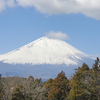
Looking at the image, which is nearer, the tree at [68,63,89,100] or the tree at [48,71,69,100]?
the tree at [68,63,89,100]

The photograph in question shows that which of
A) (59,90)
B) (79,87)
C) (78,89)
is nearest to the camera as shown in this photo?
(78,89)

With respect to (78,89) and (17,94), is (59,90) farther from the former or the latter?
(17,94)

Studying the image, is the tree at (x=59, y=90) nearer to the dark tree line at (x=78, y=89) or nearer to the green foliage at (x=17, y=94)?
the dark tree line at (x=78, y=89)

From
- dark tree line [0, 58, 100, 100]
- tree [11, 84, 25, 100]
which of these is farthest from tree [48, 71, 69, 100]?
tree [11, 84, 25, 100]

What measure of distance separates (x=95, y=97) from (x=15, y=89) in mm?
16979

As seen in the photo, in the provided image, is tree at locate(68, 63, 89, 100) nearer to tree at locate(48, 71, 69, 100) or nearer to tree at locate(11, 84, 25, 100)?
tree at locate(48, 71, 69, 100)

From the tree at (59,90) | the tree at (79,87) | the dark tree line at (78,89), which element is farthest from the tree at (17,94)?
the tree at (79,87)

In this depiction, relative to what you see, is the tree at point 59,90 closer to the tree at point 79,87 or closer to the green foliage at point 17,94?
the tree at point 79,87

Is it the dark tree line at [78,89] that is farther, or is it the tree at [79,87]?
the tree at [79,87]

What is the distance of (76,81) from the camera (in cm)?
4784

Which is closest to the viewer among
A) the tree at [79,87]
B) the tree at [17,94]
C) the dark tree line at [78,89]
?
the dark tree line at [78,89]

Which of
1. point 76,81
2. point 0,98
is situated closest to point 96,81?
point 76,81

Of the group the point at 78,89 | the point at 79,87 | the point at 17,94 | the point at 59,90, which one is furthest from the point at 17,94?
the point at 79,87

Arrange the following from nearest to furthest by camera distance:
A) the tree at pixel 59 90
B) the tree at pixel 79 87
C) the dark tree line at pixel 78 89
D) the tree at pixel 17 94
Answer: the dark tree line at pixel 78 89
the tree at pixel 79 87
the tree at pixel 17 94
the tree at pixel 59 90
